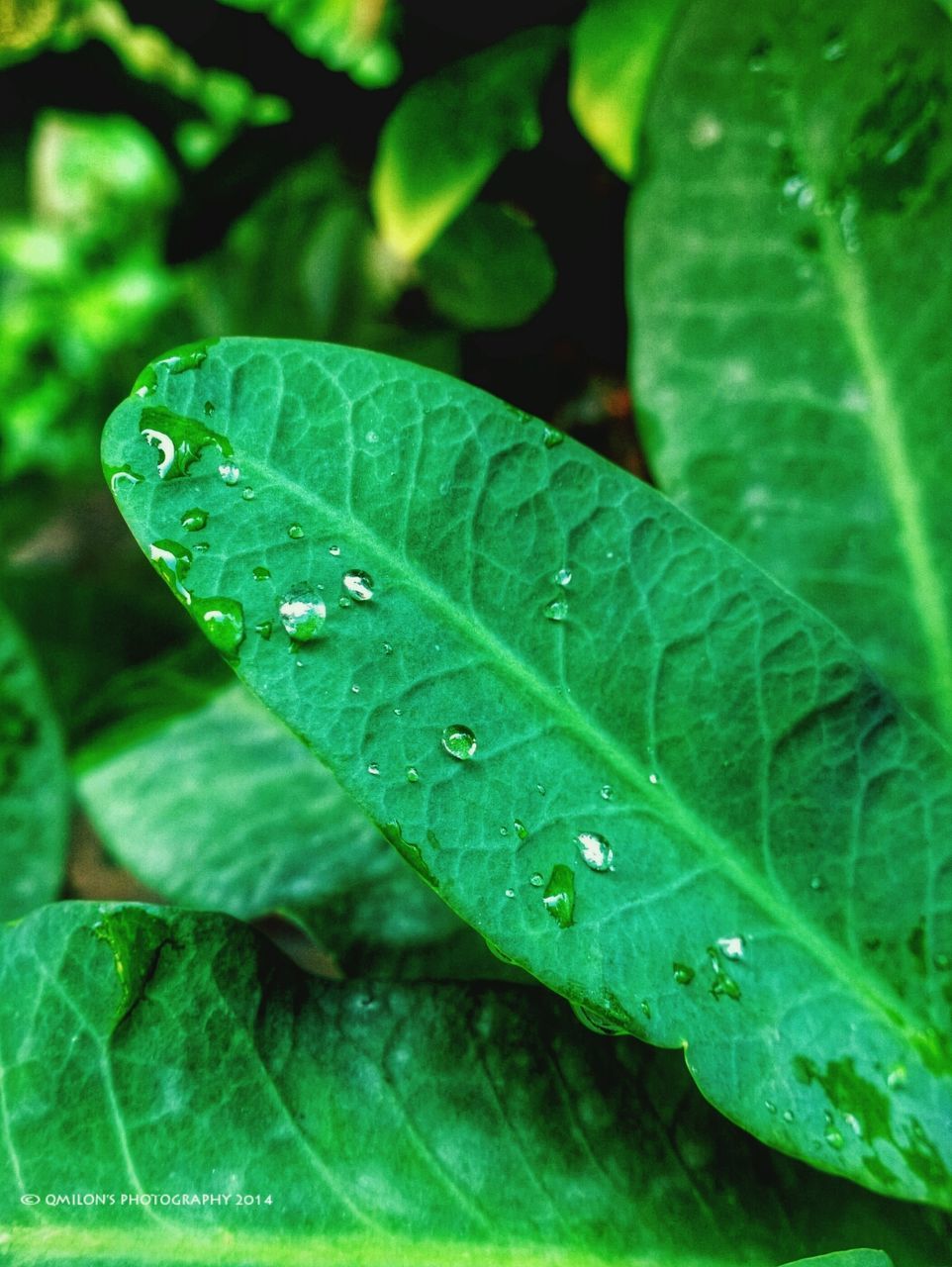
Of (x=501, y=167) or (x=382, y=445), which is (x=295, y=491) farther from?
(x=501, y=167)

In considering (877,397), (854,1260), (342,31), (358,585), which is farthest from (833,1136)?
(342,31)

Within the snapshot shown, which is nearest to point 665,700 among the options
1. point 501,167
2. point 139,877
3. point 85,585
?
point 139,877

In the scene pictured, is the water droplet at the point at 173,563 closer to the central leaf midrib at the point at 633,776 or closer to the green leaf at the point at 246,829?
the central leaf midrib at the point at 633,776

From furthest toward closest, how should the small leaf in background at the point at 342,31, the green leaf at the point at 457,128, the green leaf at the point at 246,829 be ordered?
the small leaf in background at the point at 342,31
the green leaf at the point at 457,128
the green leaf at the point at 246,829

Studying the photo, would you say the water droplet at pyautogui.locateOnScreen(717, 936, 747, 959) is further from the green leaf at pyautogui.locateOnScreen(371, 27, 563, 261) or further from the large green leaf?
the green leaf at pyautogui.locateOnScreen(371, 27, 563, 261)

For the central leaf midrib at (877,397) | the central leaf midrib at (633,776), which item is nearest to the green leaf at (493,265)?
the central leaf midrib at (877,397)

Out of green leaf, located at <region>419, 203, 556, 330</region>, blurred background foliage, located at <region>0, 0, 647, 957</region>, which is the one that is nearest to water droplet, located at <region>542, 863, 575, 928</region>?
blurred background foliage, located at <region>0, 0, 647, 957</region>
